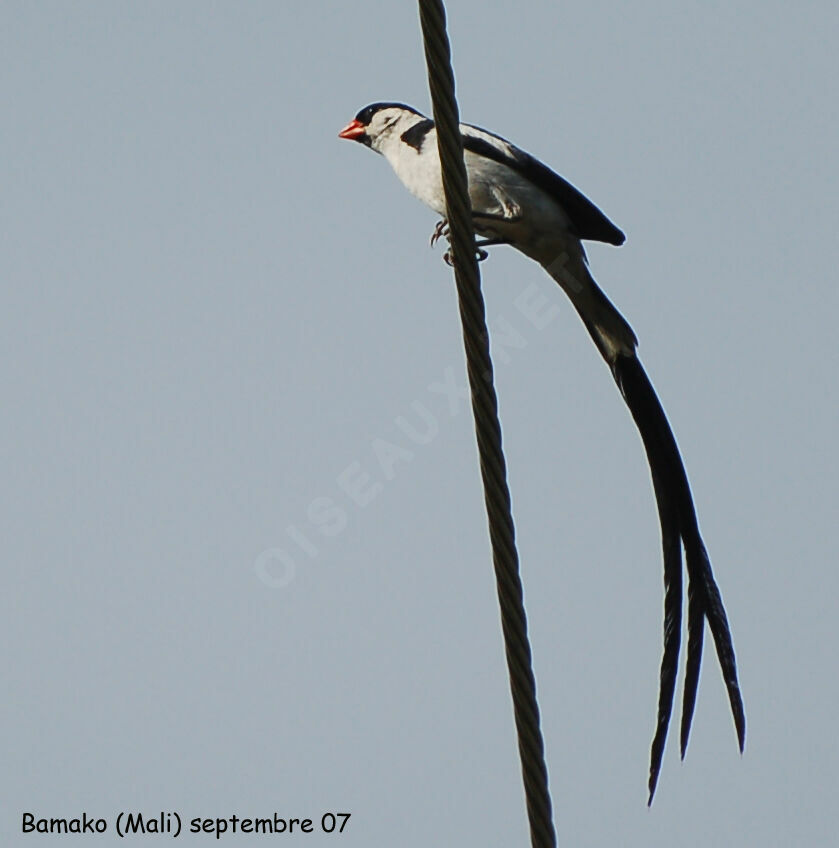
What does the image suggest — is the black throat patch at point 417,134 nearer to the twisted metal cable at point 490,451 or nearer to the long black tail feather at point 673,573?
the long black tail feather at point 673,573

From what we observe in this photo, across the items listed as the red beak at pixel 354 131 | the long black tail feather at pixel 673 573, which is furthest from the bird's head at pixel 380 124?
the long black tail feather at pixel 673 573

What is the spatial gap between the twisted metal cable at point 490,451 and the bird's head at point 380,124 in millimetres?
2204

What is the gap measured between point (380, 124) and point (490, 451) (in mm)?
2699

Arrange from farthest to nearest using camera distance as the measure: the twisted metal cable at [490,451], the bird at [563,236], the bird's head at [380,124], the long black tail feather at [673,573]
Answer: the bird's head at [380,124] → the bird at [563,236] → the long black tail feather at [673,573] → the twisted metal cable at [490,451]

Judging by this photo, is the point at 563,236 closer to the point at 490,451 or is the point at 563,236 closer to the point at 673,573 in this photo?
the point at 673,573

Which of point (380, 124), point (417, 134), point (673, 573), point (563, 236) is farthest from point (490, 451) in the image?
point (380, 124)

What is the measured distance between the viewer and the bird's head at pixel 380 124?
163 inches

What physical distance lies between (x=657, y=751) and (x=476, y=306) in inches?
40.9

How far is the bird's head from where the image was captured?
413 centimetres

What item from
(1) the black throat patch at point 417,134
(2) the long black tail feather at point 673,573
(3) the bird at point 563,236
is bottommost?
(2) the long black tail feather at point 673,573

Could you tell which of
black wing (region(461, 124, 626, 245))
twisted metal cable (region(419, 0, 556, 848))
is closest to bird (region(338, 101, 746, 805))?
black wing (region(461, 124, 626, 245))

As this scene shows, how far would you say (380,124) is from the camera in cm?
427

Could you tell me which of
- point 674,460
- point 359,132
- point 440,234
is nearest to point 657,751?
point 674,460

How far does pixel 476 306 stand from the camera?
1819 millimetres
